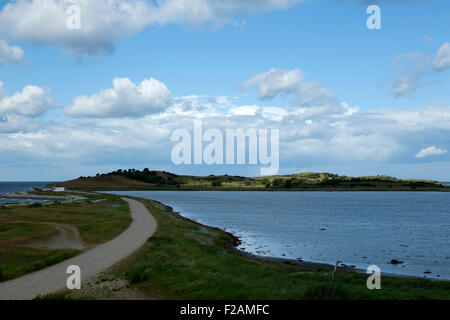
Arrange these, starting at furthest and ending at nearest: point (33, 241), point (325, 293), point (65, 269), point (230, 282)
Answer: point (33, 241) → point (65, 269) → point (230, 282) → point (325, 293)

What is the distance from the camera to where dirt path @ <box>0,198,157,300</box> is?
55.5 ft

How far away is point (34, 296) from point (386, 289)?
54.6 ft

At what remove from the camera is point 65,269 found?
2131cm

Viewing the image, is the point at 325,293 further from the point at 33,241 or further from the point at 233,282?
the point at 33,241

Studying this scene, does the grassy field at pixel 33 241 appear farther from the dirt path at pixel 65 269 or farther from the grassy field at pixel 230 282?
the grassy field at pixel 230 282

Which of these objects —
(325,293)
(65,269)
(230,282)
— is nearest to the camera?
(325,293)

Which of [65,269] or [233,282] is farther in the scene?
[65,269]

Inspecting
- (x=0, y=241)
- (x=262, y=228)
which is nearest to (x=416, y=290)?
(x=0, y=241)

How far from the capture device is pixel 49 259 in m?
23.0

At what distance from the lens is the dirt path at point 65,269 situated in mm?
16922

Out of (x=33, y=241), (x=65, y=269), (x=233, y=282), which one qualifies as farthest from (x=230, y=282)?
(x=33, y=241)

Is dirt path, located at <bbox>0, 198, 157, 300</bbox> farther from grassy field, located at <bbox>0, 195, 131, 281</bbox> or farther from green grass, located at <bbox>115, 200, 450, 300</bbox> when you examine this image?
green grass, located at <bbox>115, 200, 450, 300</bbox>

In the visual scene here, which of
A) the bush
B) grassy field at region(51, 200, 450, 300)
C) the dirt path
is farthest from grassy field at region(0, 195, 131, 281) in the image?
the bush
